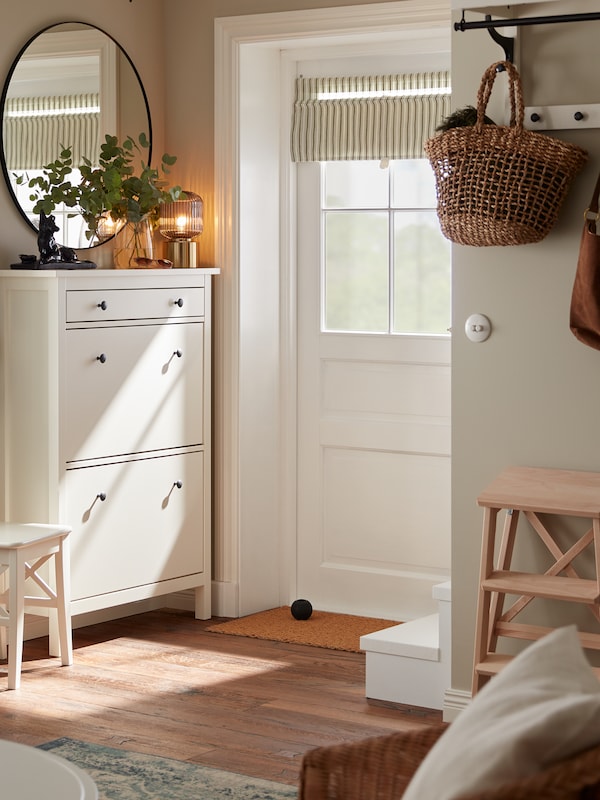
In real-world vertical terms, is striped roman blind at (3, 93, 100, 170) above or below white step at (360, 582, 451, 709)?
above

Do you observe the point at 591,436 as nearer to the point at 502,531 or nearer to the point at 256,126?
the point at 502,531

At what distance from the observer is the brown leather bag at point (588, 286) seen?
2793 millimetres

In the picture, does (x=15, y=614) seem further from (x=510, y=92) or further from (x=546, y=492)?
(x=510, y=92)

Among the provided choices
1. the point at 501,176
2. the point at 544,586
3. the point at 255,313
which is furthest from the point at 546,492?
the point at 255,313

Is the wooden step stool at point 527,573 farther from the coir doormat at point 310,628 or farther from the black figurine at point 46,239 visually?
the black figurine at point 46,239

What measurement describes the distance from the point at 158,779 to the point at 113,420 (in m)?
1.40

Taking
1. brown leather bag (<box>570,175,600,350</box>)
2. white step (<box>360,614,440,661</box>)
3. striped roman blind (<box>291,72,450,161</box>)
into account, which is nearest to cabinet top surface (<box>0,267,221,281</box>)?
striped roman blind (<box>291,72,450,161</box>)

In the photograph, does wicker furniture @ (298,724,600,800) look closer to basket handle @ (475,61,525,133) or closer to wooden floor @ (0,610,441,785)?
wooden floor @ (0,610,441,785)

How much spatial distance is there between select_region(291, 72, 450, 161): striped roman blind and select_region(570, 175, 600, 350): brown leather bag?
1386mm

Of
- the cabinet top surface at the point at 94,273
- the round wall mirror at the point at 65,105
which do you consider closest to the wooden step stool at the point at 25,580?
the cabinet top surface at the point at 94,273

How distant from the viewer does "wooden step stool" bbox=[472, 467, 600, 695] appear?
8.78 ft

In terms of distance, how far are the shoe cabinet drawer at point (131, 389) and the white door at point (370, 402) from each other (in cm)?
51

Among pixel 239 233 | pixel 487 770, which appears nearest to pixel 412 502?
pixel 239 233

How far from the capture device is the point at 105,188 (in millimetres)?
3990
